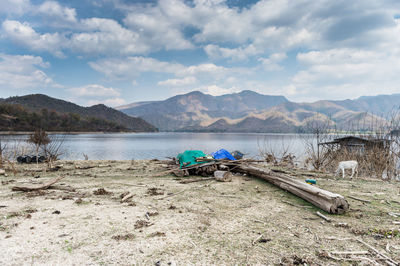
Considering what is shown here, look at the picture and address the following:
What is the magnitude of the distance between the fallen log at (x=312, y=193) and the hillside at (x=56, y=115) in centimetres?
10047

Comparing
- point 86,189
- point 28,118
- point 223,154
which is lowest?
point 86,189

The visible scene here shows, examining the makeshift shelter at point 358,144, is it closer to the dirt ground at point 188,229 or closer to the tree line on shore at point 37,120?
the dirt ground at point 188,229

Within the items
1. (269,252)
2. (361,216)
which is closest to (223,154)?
(361,216)

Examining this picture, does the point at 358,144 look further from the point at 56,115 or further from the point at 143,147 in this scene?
the point at 56,115

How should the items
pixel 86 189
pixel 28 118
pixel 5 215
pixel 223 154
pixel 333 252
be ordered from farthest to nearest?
pixel 28 118 → pixel 223 154 → pixel 86 189 → pixel 5 215 → pixel 333 252

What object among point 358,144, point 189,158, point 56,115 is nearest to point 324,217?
point 189,158

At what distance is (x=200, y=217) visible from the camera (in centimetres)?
530

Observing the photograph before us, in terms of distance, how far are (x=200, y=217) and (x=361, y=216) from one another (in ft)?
12.5

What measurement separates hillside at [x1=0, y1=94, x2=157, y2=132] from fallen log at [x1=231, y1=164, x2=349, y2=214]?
100m

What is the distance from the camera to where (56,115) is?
107688 mm

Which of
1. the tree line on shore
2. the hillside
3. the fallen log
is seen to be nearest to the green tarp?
the fallen log

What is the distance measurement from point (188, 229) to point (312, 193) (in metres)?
3.58

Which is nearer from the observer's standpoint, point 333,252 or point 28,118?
point 333,252

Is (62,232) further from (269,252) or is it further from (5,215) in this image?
(269,252)
